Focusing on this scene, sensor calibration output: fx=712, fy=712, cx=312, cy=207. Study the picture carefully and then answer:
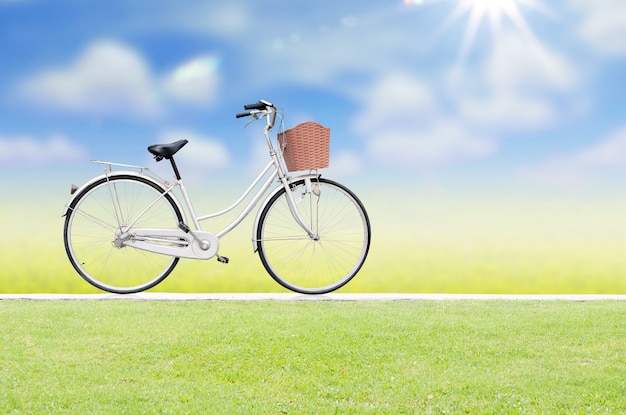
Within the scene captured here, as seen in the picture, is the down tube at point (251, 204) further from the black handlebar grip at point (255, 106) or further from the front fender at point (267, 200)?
the black handlebar grip at point (255, 106)

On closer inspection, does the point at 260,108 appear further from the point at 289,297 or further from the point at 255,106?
the point at 289,297

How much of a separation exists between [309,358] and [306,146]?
186 centimetres

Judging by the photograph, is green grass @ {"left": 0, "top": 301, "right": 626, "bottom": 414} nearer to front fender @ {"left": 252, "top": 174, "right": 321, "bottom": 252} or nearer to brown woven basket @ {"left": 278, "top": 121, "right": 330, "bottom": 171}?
front fender @ {"left": 252, "top": 174, "right": 321, "bottom": 252}

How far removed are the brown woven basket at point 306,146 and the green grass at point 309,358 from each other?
1339mm

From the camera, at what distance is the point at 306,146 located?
609 cm

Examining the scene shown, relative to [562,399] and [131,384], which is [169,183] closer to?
[131,384]

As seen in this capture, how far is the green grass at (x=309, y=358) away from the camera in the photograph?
443 cm

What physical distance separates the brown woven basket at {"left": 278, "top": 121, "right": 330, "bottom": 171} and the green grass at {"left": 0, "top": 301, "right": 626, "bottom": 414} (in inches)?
52.7

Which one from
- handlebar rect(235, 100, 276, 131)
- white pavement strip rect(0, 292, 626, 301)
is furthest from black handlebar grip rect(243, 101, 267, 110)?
white pavement strip rect(0, 292, 626, 301)

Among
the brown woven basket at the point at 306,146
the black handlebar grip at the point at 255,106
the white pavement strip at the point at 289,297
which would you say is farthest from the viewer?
the white pavement strip at the point at 289,297

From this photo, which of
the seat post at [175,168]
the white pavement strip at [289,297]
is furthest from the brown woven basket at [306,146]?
the white pavement strip at [289,297]

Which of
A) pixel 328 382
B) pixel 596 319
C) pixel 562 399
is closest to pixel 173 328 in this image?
pixel 328 382

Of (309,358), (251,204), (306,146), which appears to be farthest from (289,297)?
(309,358)

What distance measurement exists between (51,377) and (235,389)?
130 centimetres
